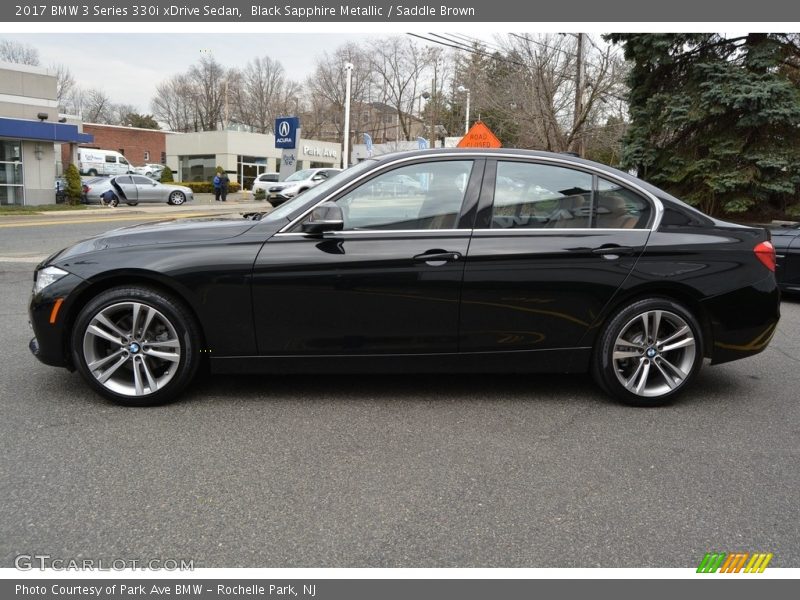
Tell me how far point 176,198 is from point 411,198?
3074 centimetres

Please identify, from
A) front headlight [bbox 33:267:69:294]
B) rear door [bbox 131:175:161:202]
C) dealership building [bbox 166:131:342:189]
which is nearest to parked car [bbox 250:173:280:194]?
rear door [bbox 131:175:161:202]

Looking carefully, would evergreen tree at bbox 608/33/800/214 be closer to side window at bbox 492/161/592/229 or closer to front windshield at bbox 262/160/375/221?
side window at bbox 492/161/592/229

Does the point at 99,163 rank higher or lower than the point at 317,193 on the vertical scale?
higher

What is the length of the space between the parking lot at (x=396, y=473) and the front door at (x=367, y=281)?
475mm

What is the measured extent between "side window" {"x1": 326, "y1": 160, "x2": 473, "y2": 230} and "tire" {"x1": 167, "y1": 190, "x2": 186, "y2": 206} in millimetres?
30487

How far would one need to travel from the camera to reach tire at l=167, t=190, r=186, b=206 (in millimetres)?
32281

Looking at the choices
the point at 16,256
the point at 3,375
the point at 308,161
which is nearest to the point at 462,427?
the point at 3,375

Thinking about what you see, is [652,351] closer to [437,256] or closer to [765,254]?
[765,254]

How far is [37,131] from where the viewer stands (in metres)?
27.3

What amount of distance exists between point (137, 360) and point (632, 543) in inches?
120

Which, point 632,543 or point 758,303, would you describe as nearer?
point 632,543

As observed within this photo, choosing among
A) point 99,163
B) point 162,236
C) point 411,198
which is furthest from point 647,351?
point 99,163

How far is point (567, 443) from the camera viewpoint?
3.78m

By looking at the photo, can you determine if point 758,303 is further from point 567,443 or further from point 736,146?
point 736,146
